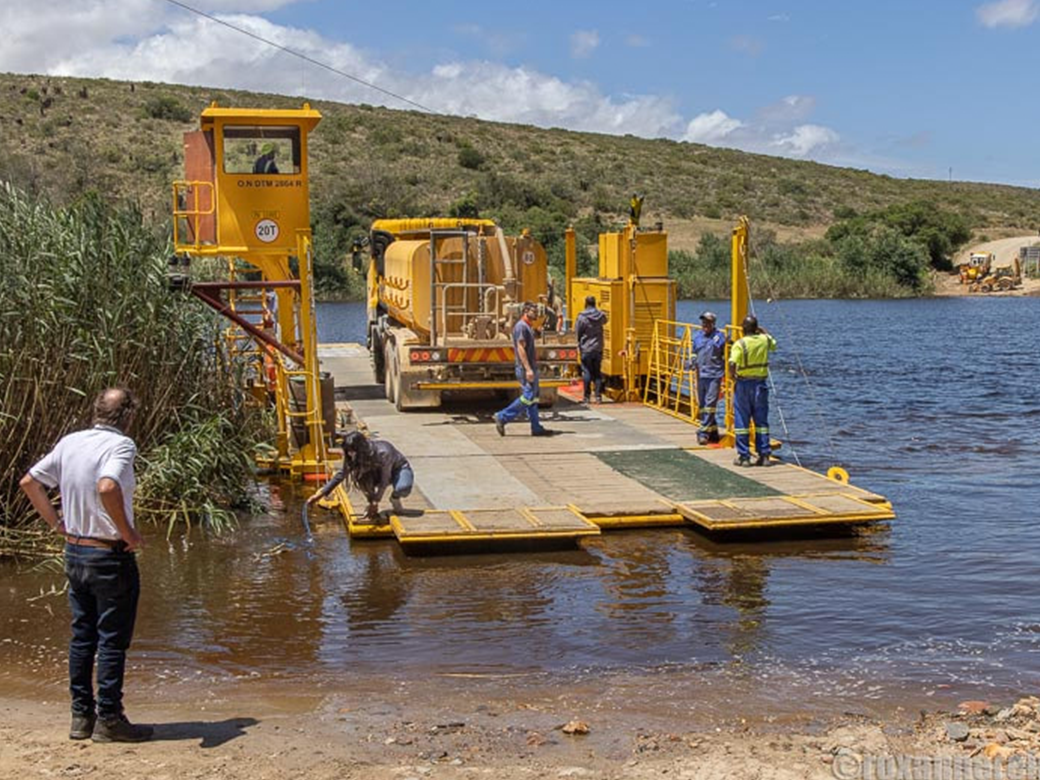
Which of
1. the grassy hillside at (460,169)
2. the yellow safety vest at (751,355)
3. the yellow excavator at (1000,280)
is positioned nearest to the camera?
the yellow safety vest at (751,355)

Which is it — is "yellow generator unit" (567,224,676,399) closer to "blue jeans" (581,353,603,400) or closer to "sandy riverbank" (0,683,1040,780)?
"blue jeans" (581,353,603,400)

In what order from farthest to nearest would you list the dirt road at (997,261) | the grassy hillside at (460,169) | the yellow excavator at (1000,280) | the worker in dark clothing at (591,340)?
1. the dirt road at (997,261)
2. the yellow excavator at (1000,280)
3. the grassy hillside at (460,169)
4. the worker in dark clothing at (591,340)

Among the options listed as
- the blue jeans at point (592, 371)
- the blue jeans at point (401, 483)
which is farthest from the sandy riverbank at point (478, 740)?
the blue jeans at point (592, 371)

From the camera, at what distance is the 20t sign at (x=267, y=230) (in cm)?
1486

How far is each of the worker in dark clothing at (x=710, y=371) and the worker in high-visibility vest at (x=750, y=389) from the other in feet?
3.76

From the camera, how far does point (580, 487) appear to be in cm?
1299

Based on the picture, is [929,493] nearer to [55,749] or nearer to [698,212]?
[55,749]

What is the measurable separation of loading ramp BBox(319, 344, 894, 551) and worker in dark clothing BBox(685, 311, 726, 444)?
0.28 m

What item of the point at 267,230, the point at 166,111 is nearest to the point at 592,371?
the point at 267,230

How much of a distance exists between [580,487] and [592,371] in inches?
248

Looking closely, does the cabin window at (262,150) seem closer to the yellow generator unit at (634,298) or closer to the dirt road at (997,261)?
the yellow generator unit at (634,298)

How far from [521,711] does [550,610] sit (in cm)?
227

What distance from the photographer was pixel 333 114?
258 feet

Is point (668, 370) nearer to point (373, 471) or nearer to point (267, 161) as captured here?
point (267, 161)
